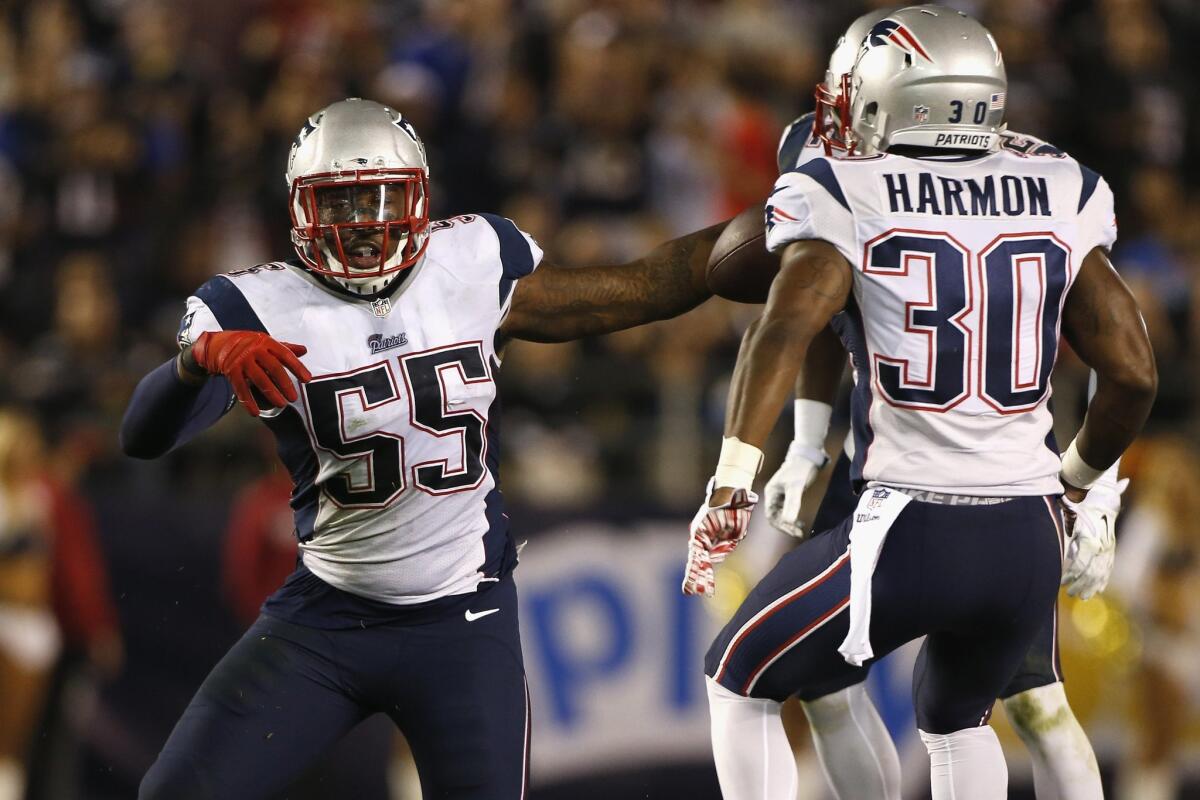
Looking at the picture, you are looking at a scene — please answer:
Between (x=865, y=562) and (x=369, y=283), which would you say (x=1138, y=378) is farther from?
(x=369, y=283)

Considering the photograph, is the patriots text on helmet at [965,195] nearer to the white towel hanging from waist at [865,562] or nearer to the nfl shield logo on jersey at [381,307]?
the white towel hanging from waist at [865,562]

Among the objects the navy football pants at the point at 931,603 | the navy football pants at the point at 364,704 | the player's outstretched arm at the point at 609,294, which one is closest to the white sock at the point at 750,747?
the navy football pants at the point at 931,603

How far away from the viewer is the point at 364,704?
157 inches

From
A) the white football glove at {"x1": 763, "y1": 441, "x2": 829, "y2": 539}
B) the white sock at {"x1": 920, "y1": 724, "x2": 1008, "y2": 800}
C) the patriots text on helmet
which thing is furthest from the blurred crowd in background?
the patriots text on helmet

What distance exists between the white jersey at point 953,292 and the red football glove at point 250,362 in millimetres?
1074

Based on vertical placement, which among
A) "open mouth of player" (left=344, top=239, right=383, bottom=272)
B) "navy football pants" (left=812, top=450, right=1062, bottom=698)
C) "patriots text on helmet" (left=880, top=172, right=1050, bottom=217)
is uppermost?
"patriots text on helmet" (left=880, top=172, right=1050, bottom=217)

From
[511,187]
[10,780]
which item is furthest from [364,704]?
[511,187]

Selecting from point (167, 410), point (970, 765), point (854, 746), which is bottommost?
point (854, 746)

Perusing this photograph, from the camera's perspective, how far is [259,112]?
896cm

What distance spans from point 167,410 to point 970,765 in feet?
6.46

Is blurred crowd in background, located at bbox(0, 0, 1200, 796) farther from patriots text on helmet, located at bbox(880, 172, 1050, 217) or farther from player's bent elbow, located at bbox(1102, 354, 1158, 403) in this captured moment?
patriots text on helmet, located at bbox(880, 172, 1050, 217)

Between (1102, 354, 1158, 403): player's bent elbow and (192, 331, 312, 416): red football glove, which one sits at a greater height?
(192, 331, 312, 416): red football glove

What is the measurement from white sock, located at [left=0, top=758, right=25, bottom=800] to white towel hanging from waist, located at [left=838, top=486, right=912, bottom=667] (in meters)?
4.98

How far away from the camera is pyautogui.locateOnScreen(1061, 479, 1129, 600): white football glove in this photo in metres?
4.09
